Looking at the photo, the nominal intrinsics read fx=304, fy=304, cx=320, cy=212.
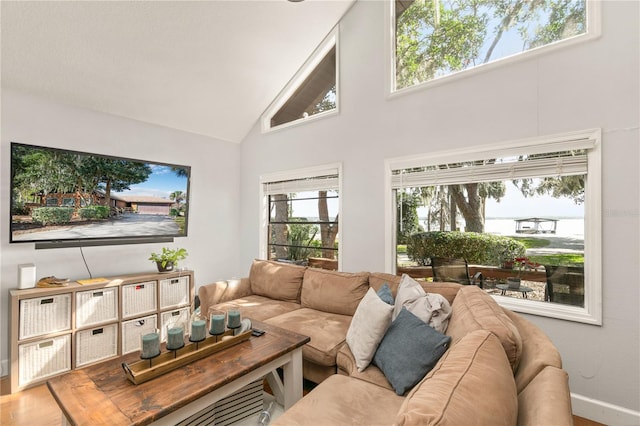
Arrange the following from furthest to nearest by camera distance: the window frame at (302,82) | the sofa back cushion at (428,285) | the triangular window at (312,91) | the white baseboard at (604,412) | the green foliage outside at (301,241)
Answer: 1. the green foliage outside at (301,241)
2. the triangular window at (312,91)
3. the window frame at (302,82)
4. the sofa back cushion at (428,285)
5. the white baseboard at (604,412)

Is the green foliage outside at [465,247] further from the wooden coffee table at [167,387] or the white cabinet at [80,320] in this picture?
the white cabinet at [80,320]

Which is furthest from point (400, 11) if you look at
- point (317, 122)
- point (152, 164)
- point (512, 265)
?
point (152, 164)

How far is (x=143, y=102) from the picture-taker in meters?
3.36

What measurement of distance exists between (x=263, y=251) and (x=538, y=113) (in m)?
3.37

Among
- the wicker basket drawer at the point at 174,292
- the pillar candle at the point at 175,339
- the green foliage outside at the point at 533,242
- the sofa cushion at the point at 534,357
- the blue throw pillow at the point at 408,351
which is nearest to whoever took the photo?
the sofa cushion at the point at 534,357

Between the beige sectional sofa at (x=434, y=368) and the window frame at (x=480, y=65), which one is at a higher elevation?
the window frame at (x=480, y=65)

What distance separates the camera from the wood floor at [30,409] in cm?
206

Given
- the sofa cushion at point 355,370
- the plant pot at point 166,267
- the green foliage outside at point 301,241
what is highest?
the green foliage outside at point 301,241

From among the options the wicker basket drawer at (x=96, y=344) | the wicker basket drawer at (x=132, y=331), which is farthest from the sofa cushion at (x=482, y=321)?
the wicker basket drawer at (x=96, y=344)

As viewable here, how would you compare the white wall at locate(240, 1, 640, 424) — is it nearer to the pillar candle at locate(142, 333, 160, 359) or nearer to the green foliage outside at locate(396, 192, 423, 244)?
the green foliage outside at locate(396, 192, 423, 244)

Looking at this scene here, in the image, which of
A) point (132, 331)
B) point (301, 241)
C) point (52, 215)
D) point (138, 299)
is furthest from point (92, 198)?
point (301, 241)

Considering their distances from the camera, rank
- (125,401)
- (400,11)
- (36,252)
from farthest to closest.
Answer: (400,11) < (36,252) < (125,401)

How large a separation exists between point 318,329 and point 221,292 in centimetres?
134

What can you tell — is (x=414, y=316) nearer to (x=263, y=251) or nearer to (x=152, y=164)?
(x=263, y=251)
